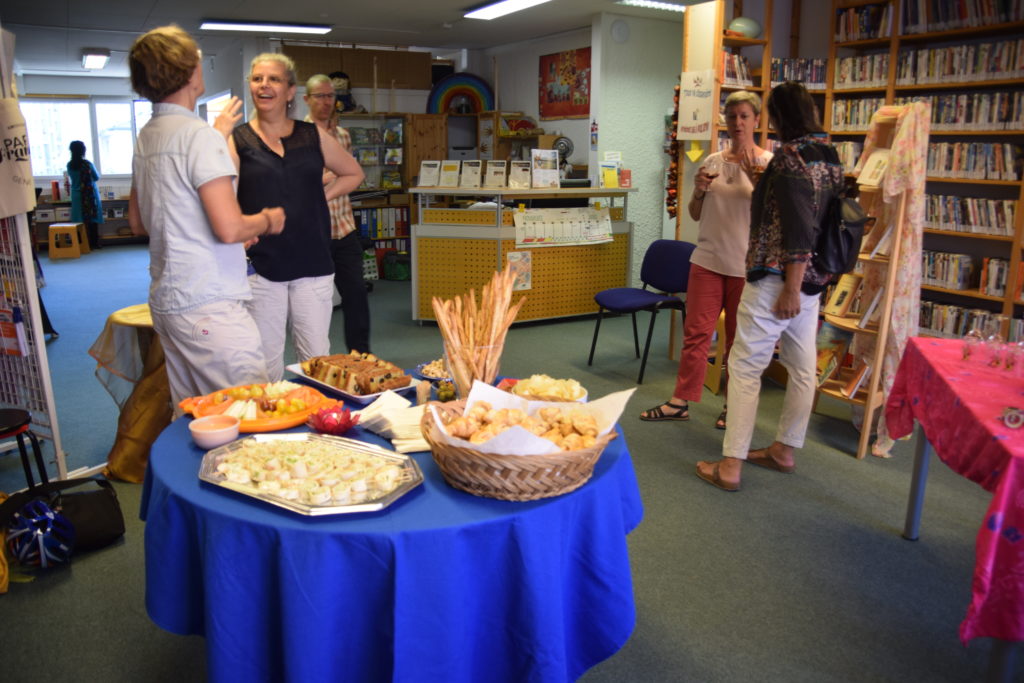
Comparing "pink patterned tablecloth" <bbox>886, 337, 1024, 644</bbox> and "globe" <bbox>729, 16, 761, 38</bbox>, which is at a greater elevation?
"globe" <bbox>729, 16, 761, 38</bbox>

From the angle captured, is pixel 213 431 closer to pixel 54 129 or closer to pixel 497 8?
pixel 497 8

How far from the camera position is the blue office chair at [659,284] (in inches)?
193

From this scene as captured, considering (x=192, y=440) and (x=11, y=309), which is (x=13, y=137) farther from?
(x=192, y=440)

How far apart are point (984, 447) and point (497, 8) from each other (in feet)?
22.8

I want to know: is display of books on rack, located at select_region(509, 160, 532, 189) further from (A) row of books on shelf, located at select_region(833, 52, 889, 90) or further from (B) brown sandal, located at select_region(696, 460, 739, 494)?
(B) brown sandal, located at select_region(696, 460, 739, 494)

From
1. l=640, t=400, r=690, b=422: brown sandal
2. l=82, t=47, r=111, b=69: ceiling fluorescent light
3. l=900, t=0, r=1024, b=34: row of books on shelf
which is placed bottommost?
l=640, t=400, r=690, b=422: brown sandal

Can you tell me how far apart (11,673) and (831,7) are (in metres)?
5.76

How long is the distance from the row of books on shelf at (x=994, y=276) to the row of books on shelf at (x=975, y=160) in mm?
493

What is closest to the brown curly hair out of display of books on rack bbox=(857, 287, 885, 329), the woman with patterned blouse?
the woman with patterned blouse

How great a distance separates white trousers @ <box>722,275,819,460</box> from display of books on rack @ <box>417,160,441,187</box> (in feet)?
12.7

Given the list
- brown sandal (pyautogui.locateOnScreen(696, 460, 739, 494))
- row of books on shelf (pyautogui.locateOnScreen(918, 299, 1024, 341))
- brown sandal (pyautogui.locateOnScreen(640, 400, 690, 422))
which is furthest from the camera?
row of books on shelf (pyautogui.locateOnScreen(918, 299, 1024, 341))

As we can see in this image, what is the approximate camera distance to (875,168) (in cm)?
345

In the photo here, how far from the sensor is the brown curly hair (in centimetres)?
211

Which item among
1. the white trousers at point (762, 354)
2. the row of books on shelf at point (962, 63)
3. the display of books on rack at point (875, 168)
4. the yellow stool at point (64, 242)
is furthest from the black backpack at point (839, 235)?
the yellow stool at point (64, 242)
